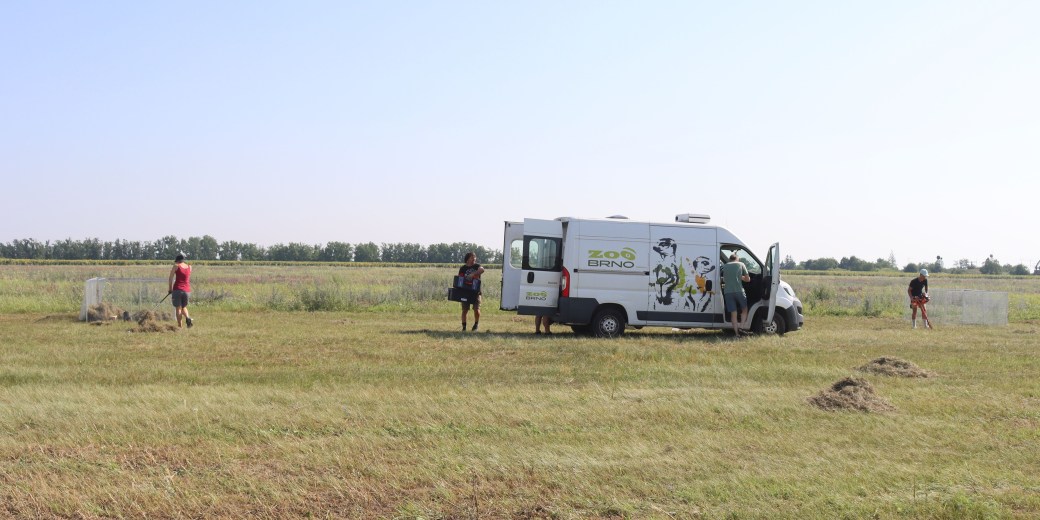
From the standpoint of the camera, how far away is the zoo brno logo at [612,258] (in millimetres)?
16750

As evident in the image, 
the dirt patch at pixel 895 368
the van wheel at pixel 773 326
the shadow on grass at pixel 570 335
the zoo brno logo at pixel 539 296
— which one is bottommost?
the shadow on grass at pixel 570 335

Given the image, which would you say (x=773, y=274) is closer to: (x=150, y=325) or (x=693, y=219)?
(x=693, y=219)

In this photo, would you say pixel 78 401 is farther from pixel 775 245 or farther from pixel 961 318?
pixel 961 318

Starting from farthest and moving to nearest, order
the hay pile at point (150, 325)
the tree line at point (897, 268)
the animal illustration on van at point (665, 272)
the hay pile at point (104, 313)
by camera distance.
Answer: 1. the tree line at point (897, 268)
2. the hay pile at point (104, 313)
3. the animal illustration on van at point (665, 272)
4. the hay pile at point (150, 325)

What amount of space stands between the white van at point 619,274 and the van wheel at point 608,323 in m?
0.02

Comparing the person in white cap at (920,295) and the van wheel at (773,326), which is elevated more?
the person in white cap at (920,295)

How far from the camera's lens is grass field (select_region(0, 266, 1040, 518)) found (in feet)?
18.5

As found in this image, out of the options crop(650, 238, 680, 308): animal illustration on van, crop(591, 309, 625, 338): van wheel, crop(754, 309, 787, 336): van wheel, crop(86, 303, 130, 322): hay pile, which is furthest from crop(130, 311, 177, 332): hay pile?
crop(754, 309, 787, 336): van wheel

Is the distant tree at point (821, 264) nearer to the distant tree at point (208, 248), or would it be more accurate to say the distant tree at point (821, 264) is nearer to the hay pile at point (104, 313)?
the distant tree at point (208, 248)

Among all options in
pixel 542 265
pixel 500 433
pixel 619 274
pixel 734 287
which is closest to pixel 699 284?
pixel 734 287

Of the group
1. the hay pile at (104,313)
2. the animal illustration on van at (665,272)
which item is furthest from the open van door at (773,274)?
the hay pile at (104,313)

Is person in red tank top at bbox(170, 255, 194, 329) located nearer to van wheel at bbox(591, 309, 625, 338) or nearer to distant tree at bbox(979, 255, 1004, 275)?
van wheel at bbox(591, 309, 625, 338)

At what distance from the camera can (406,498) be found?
5.72 meters

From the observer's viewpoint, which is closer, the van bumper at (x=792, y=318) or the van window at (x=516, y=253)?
the van window at (x=516, y=253)
